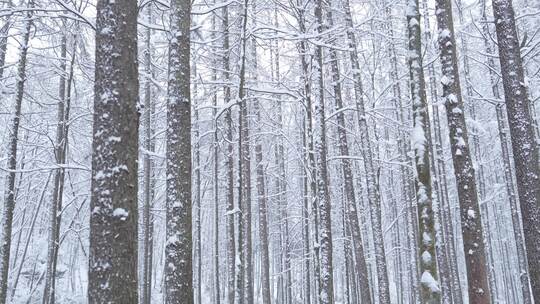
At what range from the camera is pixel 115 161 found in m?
4.50

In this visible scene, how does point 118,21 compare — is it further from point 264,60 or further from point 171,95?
point 264,60

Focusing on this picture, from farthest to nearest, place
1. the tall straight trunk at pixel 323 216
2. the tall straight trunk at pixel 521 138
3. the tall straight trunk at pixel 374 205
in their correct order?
the tall straight trunk at pixel 374 205 → the tall straight trunk at pixel 323 216 → the tall straight trunk at pixel 521 138

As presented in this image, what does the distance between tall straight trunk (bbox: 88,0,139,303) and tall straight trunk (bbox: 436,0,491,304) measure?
16.9 feet

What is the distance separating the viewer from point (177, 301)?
6234 millimetres

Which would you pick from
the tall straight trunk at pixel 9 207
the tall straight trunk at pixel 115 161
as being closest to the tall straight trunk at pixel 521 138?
the tall straight trunk at pixel 115 161

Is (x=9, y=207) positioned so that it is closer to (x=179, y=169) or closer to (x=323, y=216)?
(x=179, y=169)

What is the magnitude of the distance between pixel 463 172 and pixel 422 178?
0.75 meters

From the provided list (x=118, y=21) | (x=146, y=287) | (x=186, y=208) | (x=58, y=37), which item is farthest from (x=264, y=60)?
(x=118, y=21)

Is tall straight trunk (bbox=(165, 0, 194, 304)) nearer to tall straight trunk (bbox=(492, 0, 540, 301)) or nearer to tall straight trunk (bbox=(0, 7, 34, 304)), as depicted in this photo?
tall straight trunk (bbox=(0, 7, 34, 304))

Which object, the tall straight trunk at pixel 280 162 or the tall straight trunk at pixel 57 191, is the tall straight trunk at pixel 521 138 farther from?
the tall straight trunk at pixel 57 191

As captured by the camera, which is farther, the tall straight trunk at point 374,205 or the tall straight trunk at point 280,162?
the tall straight trunk at point 280,162

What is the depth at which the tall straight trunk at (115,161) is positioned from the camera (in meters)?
4.22

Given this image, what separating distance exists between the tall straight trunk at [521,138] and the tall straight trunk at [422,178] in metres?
1.94

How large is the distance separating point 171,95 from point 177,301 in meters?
2.96
